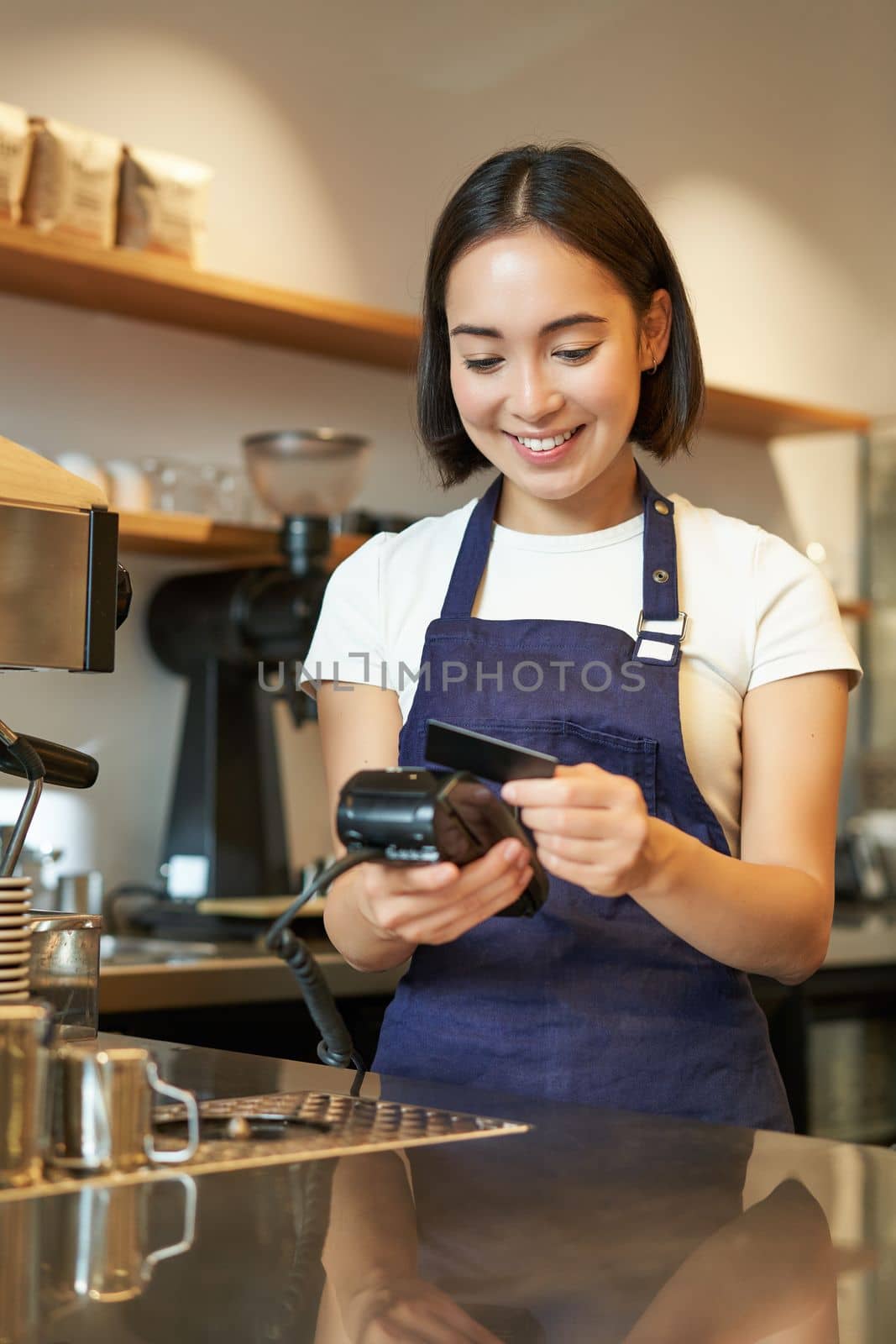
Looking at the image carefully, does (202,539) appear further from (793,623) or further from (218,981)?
(793,623)

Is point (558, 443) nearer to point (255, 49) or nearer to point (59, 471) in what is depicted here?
point (59, 471)

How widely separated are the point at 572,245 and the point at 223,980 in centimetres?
139

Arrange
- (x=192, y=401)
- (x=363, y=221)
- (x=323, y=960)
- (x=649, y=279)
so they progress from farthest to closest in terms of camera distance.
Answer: (x=363, y=221)
(x=192, y=401)
(x=323, y=960)
(x=649, y=279)

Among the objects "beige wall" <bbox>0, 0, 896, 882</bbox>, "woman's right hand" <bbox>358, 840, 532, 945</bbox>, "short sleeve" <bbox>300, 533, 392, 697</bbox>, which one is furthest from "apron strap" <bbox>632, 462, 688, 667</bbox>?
"beige wall" <bbox>0, 0, 896, 882</bbox>

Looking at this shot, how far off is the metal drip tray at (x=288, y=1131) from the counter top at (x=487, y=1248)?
0.8 inches

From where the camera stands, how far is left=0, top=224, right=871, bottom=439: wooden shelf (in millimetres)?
2607

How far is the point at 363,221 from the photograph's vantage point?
341 cm

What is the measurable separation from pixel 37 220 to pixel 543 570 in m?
1.52

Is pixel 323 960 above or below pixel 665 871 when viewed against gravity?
below

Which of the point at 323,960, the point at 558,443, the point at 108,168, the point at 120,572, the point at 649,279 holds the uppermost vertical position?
the point at 108,168

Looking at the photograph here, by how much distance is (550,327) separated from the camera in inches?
51.3

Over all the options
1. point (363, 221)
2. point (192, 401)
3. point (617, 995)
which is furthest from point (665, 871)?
point (363, 221)

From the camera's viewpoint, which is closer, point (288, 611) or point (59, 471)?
point (59, 471)

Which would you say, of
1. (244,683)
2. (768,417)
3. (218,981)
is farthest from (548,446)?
(768,417)
